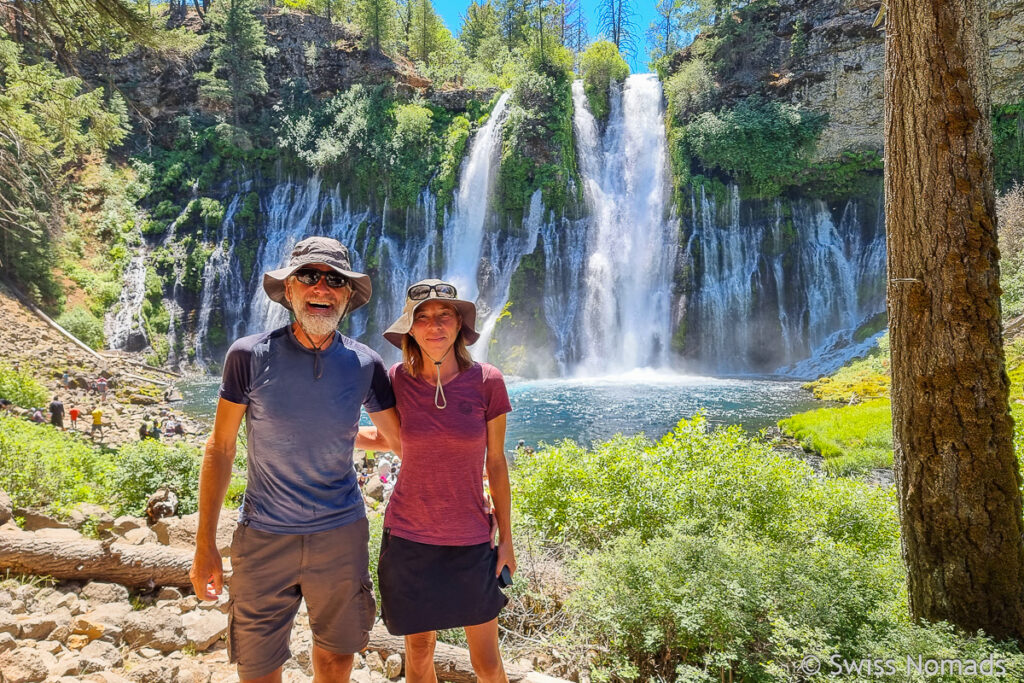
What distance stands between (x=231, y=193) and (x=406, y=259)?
11.6 m

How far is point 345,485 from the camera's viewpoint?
2213mm

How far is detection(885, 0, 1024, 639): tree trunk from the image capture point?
8.93ft

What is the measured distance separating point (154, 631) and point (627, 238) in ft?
81.4

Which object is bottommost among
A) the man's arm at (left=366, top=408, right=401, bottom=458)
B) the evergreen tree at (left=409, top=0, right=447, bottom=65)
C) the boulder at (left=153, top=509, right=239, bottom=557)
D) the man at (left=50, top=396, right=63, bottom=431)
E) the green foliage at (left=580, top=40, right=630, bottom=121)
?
the boulder at (left=153, top=509, right=239, bottom=557)

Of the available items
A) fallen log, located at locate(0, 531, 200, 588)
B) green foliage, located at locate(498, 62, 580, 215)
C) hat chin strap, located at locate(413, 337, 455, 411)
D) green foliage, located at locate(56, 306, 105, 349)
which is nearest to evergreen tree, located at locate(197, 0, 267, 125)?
green foliage, located at locate(56, 306, 105, 349)

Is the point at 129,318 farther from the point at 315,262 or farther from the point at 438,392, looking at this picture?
the point at 438,392

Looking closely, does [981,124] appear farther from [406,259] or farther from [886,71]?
[406,259]

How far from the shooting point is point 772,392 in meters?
18.8

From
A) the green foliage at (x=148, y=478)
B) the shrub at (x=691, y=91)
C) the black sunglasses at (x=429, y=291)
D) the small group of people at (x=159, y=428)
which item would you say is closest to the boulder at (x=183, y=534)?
the green foliage at (x=148, y=478)

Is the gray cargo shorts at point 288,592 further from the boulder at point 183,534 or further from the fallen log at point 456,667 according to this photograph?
the boulder at point 183,534

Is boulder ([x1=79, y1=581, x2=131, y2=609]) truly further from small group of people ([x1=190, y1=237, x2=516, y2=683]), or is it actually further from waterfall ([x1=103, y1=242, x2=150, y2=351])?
waterfall ([x1=103, y1=242, x2=150, y2=351])

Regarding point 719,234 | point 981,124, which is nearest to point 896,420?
point 981,124

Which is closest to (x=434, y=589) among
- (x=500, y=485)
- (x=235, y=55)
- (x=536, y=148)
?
(x=500, y=485)

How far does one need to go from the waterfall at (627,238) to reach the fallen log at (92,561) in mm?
21366
